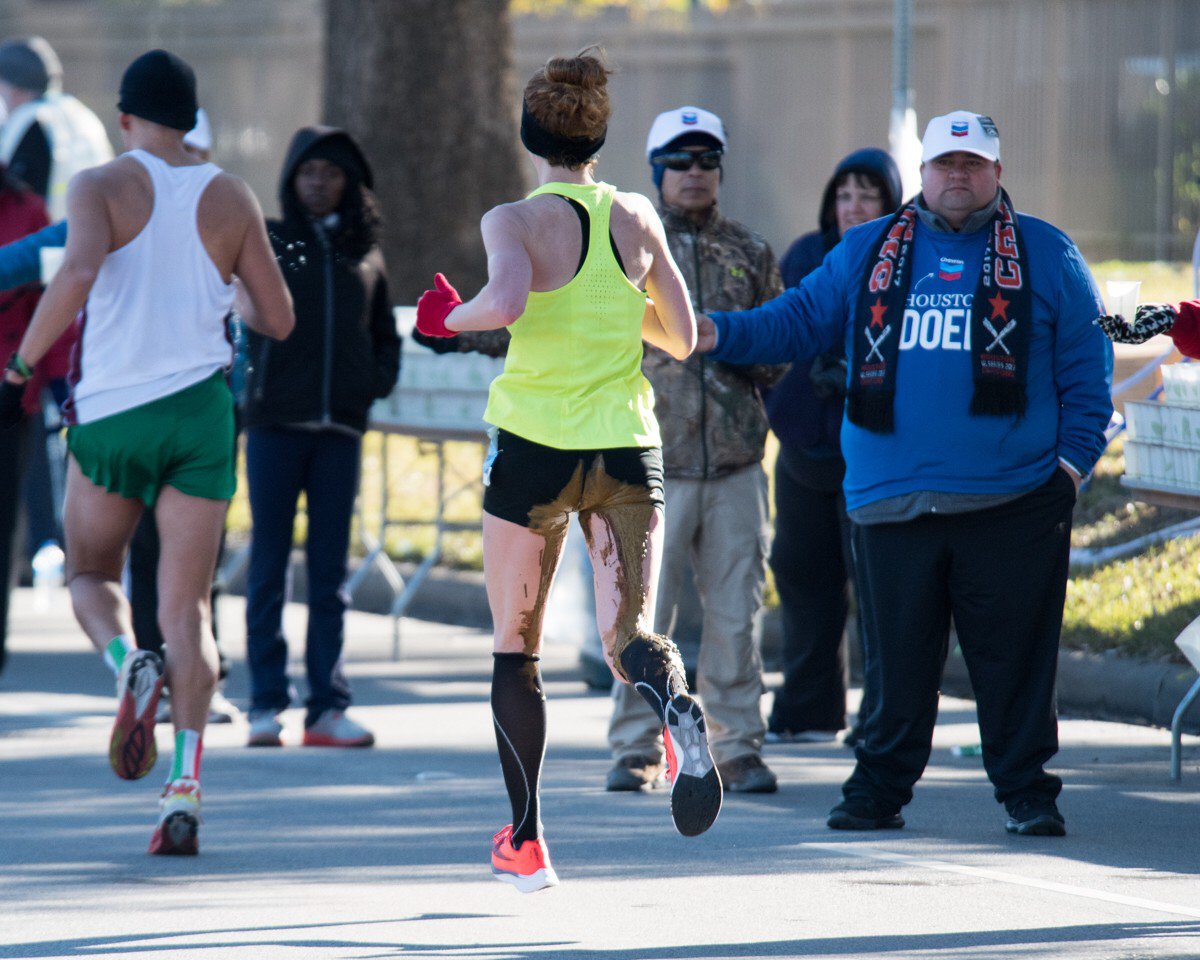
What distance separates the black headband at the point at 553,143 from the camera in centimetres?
563

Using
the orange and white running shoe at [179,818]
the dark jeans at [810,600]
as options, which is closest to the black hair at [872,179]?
the dark jeans at [810,600]

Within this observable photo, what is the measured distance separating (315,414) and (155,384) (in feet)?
6.07

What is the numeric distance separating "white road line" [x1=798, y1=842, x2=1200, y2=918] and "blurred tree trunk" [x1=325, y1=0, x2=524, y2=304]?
965 cm

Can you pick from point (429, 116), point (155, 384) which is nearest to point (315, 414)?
point (155, 384)

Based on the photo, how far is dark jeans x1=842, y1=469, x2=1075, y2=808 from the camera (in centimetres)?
668

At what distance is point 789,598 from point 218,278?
287 centimetres

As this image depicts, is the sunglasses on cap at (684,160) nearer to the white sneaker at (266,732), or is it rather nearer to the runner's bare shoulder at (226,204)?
the runner's bare shoulder at (226,204)

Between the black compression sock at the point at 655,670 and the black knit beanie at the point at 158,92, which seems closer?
the black compression sock at the point at 655,670

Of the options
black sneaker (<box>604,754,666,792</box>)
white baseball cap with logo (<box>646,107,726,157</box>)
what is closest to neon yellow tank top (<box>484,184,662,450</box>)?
white baseball cap with logo (<box>646,107,726,157</box>)

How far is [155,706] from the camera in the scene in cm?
626

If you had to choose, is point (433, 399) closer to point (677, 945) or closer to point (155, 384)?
point (155, 384)

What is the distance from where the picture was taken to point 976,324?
257 inches

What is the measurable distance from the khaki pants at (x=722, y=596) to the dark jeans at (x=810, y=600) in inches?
37.0

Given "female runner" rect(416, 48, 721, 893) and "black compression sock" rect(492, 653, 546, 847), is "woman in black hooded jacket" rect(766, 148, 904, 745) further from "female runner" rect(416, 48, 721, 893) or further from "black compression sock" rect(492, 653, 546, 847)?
"black compression sock" rect(492, 653, 546, 847)
